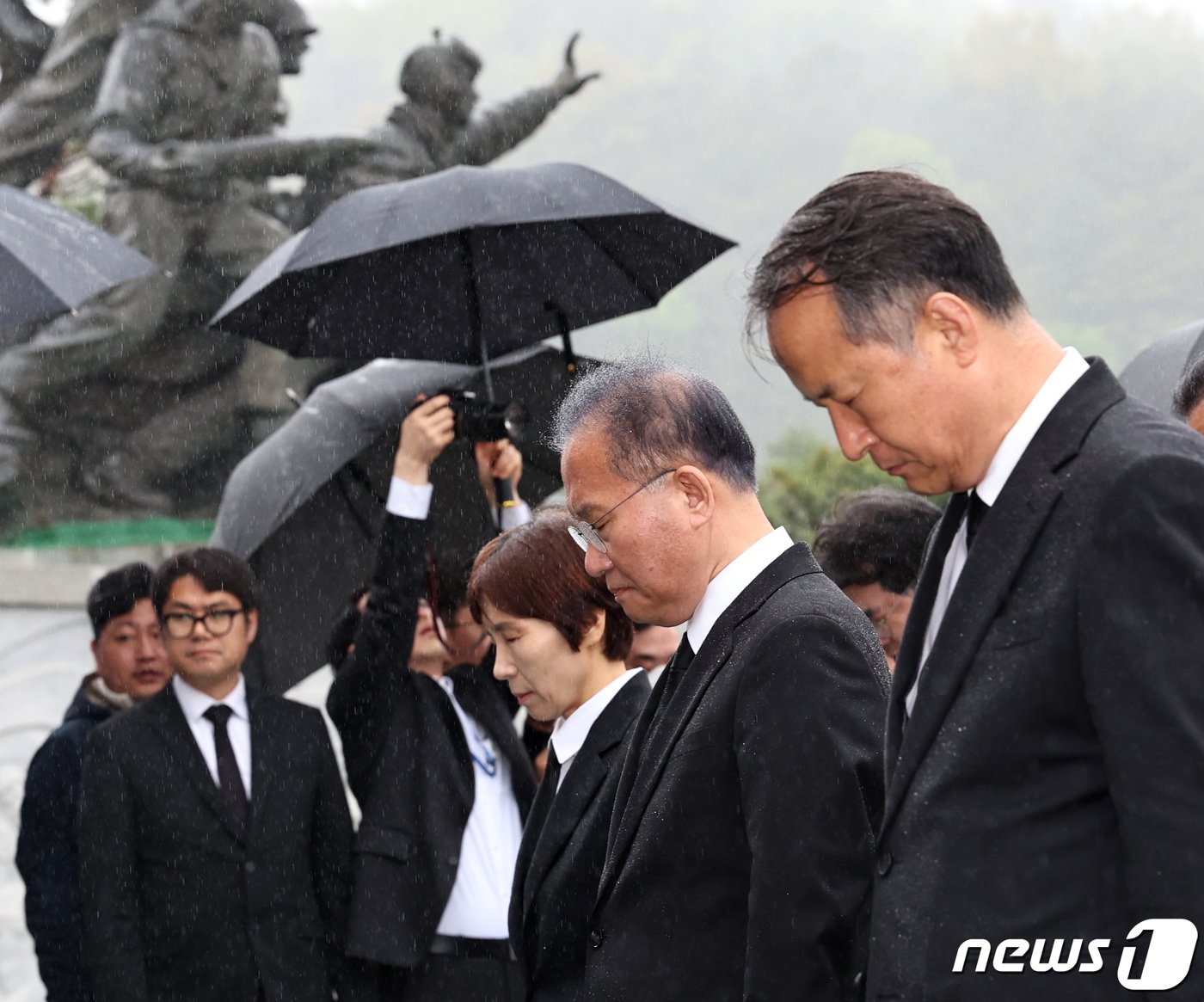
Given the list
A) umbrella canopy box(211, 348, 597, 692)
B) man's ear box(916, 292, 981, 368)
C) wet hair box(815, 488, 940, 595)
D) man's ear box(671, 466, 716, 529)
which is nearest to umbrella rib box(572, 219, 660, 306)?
umbrella canopy box(211, 348, 597, 692)

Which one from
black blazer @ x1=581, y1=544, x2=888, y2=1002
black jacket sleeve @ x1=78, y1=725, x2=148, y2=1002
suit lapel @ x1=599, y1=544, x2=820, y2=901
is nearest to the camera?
black blazer @ x1=581, y1=544, x2=888, y2=1002

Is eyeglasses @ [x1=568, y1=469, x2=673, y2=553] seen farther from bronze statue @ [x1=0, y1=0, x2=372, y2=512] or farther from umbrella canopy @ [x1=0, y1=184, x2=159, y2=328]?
bronze statue @ [x1=0, y1=0, x2=372, y2=512]

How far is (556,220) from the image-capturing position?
4027 millimetres

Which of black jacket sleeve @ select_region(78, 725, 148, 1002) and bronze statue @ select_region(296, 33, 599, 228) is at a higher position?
bronze statue @ select_region(296, 33, 599, 228)

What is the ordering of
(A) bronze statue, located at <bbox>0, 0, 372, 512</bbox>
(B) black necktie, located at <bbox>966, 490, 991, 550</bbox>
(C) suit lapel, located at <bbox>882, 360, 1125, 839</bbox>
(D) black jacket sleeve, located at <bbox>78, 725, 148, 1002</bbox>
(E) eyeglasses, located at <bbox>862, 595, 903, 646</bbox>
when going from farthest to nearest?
(A) bronze statue, located at <bbox>0, 0, 372, 512</bbox> < (D) black jacket sleeve, located at <bbox>78, 725, 148, 1002</bbox> < (E) eyeglasses, located at <bbox>862, 595, 903, 646</bbox> < (B) black necktie, located at <bbox>966, 490, 991, 550</bbox> < (C) suit lapel, located at <bbox>882, 360, 1125, 839</bbox>

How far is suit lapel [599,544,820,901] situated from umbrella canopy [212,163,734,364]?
1.86 m

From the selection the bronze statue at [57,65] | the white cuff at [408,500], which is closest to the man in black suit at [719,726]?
the white cuff at [408,500]

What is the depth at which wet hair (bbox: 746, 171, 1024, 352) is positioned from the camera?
5.14 ft

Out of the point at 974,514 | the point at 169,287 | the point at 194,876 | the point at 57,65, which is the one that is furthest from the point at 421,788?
the point at 57,65

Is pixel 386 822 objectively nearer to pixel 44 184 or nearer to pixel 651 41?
pixel 44 184

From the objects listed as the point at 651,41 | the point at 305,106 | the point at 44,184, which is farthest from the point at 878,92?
the point at 44,184

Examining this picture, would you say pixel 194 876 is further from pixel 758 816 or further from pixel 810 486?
pixel 810 486

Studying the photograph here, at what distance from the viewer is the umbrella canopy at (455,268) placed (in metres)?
3.84

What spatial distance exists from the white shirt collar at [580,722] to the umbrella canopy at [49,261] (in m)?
2.00
